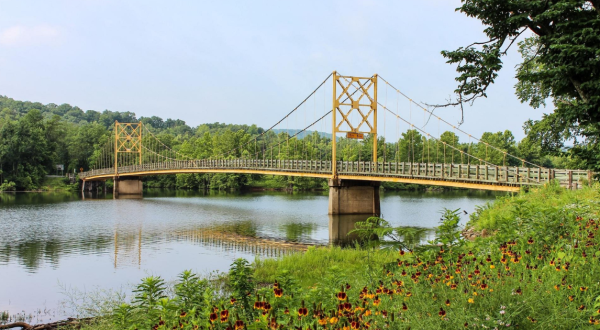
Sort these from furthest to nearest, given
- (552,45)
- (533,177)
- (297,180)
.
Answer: (297,180) < (533,177) < (552,45)

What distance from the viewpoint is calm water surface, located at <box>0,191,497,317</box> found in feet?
51.9

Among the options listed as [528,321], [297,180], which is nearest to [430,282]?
[528,321]

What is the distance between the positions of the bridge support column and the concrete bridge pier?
40.5 meters

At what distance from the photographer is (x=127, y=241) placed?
24578mm

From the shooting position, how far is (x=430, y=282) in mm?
5809

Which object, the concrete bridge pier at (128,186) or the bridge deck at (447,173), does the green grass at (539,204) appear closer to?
the bridge deck at (447,173)

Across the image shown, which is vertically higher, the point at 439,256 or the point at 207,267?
the point at 439,256

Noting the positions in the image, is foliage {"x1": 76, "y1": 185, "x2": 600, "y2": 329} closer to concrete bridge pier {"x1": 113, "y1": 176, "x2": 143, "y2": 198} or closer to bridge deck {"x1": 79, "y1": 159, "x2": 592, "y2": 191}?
bridge deck {"x1": 79, "y1": 159, "x2": 592, "y2": 191}

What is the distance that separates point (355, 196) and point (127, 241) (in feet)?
55.5

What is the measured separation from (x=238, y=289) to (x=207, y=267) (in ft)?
38.7

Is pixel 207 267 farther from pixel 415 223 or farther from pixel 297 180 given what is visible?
pixel 297 180

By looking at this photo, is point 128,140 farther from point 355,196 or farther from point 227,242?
point 227,242

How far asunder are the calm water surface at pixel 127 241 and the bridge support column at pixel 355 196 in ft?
4.49

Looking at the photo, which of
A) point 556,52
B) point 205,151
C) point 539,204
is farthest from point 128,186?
point 556,52
